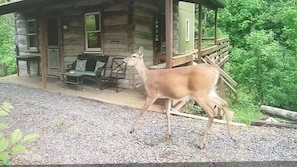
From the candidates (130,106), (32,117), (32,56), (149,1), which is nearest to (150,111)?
(130,106)

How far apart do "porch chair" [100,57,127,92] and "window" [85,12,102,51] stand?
912mm

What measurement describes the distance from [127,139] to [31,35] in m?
9.25

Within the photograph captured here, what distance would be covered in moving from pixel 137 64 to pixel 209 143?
1.76 meters

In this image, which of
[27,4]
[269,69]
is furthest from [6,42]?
[269,69]

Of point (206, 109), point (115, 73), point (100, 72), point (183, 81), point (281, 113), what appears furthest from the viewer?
point (115, 73)

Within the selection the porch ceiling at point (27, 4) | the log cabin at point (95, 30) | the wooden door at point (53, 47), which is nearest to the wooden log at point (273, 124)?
the log cabin at point (95, 30)

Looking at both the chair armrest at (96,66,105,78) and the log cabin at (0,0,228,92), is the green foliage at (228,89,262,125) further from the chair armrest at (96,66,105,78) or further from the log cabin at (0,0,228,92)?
the chair armrest at (96,66,105,78)

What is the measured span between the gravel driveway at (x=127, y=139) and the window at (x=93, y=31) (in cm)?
356

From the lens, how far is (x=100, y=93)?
8.41m

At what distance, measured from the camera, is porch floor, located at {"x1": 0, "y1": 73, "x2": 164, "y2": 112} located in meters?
7.18

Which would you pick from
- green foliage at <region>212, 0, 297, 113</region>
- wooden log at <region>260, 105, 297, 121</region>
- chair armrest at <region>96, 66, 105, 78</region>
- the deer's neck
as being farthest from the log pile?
chair armrest at <region>96, 66, 105, 78</region>

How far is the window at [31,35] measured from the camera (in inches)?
465

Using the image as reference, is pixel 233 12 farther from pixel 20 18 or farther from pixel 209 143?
pixel 209 143

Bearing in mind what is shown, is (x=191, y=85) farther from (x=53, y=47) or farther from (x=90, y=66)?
(x=53, y=47)
